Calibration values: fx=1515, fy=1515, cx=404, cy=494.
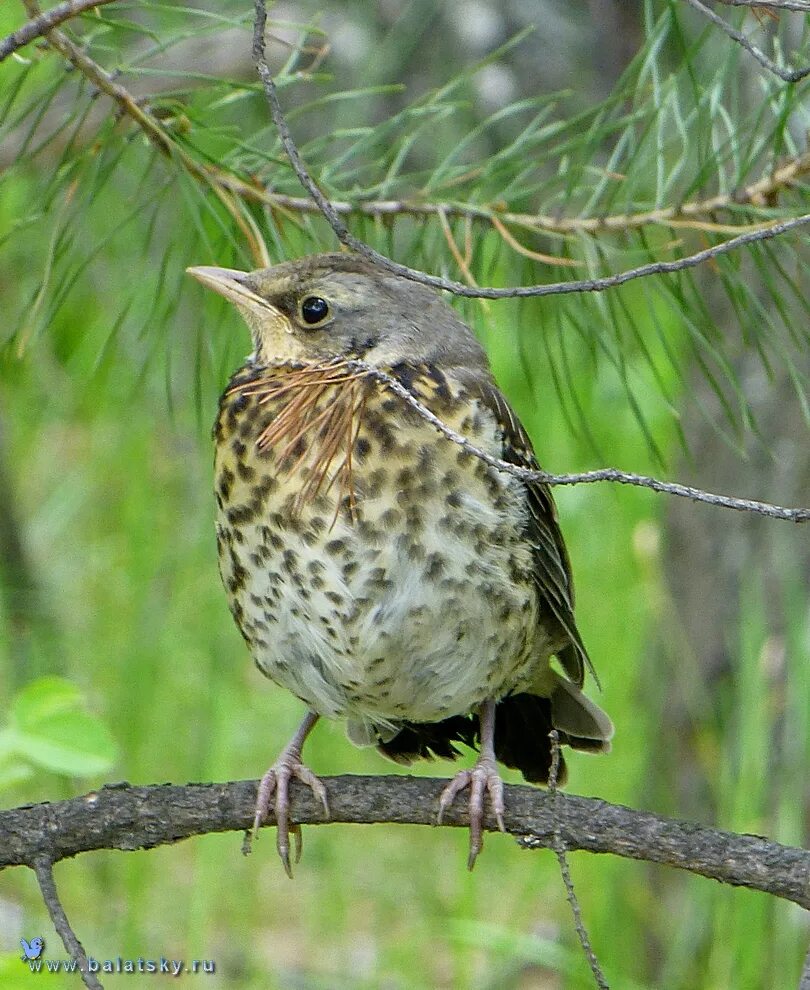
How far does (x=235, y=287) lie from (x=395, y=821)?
890 millimetres

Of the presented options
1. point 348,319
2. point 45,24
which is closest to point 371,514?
point 348,319

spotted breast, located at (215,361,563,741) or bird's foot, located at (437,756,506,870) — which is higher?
spotted breast, located at (215,361,563,741)

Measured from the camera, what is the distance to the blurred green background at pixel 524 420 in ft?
8.61

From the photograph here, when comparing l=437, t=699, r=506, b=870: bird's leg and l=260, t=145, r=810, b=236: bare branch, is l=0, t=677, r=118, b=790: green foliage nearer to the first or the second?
l=437, t=699, r=506, b=870: bird's leg

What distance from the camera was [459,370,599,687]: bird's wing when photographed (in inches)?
104

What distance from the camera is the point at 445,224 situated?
8.35 feet

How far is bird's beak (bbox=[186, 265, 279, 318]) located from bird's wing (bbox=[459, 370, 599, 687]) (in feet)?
1.18

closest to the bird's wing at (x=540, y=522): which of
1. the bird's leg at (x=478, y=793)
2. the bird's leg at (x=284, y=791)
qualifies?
the bird's leg at (x=478, y=793)

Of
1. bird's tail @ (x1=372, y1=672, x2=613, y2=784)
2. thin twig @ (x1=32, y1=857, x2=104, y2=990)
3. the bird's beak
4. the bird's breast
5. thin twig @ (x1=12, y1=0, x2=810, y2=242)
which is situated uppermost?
thin twig @ (x1=12, y1=0, x2=810, y2=242)

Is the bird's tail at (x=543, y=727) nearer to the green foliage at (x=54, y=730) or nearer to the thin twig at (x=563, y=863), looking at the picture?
the thin twig at (x=563, y=863)

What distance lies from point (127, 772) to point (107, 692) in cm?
37

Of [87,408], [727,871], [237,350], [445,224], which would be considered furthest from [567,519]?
[727,871]

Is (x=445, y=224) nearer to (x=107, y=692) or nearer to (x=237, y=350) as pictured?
(x=237, y=350)

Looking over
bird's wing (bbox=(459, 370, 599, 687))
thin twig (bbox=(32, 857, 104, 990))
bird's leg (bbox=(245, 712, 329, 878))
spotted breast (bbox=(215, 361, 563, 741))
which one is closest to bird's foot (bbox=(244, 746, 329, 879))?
bird's leg (bbox=(245, 712, 329, 878))
